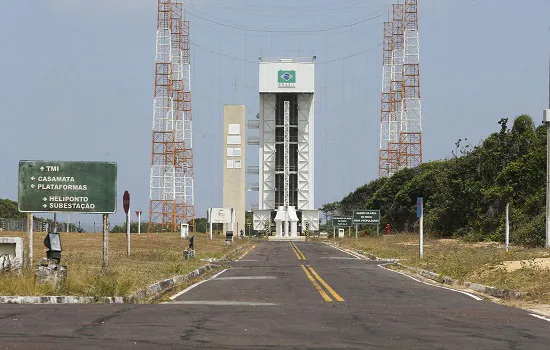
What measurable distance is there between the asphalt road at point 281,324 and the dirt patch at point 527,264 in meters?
5.10

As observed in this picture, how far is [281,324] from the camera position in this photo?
46.6 feet

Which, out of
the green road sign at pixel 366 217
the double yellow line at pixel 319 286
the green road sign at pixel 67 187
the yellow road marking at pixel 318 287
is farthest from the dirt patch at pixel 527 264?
the green road sign at pixel 366 217

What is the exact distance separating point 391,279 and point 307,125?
345 ft

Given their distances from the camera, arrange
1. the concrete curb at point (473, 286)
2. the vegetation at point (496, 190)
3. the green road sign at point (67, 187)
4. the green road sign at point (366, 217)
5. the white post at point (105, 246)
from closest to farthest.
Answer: the concrete curb at point (473, 286) < the white post at point (105, 246) < the green road sign at point (67, 187) < the vegetation at point (496, 190) < the green road sign at point (366, 217)

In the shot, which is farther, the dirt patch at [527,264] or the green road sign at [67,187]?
the green road sign at [67,187]

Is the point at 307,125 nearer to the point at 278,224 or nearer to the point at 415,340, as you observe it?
the point at 278,224

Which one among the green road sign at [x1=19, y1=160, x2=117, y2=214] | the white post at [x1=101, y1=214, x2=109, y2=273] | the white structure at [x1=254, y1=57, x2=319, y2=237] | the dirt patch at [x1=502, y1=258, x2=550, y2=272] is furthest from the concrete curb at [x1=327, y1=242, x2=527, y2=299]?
the white structure at [x1=254, y1=57, x2=319, y2=237]

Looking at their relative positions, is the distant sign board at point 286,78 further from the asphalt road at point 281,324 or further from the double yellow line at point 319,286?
the asphalt road at point 281,324

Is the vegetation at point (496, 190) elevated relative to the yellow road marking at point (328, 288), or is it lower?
elevated

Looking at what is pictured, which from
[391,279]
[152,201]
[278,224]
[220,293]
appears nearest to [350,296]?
[220,293]

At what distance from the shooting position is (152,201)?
352 ft

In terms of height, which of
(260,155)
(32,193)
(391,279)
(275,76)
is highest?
(275,76)

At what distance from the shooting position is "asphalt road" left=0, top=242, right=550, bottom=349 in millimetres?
11852

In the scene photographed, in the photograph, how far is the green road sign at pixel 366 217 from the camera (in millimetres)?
81312
